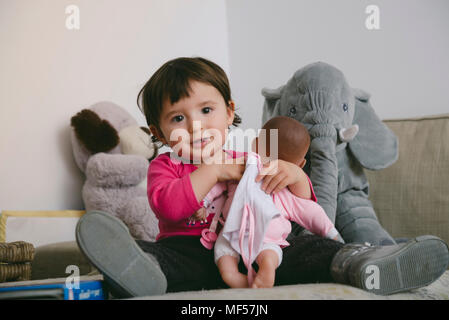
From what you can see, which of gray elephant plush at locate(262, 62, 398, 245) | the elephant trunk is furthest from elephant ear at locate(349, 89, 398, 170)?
the elephant trunk

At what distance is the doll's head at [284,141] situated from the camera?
2.73ft

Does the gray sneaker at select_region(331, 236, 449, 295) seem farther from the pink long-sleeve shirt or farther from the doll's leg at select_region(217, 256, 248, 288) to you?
the pink long-sleeve shirt

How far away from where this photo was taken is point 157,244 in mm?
870

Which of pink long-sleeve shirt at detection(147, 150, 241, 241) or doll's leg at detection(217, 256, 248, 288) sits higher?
pink long-sleeve shirt at detection(147, 150, 241, 241)

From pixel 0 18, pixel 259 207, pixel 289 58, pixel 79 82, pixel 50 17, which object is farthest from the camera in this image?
pixel 289 58

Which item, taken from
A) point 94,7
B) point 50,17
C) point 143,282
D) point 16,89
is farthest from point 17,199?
point 143,282

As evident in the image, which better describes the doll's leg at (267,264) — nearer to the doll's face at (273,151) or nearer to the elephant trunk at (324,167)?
the doll's face at (273,151)

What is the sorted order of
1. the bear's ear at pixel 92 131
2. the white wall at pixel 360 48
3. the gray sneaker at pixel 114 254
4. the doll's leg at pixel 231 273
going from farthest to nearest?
the white wall at pixel 360 48
the bear's ear at pixel 92 131
the doll's leg at pixel 231 273
the gray sneaker at pixel 114 254

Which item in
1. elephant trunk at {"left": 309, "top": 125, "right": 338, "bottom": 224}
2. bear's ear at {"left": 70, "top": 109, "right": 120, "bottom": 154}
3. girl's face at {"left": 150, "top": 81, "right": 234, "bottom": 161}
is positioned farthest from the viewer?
bear's ear at {"left": 70, "top": 109, "right": 120, "bottom": 154}

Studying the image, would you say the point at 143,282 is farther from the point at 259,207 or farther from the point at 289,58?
the point at 289,58

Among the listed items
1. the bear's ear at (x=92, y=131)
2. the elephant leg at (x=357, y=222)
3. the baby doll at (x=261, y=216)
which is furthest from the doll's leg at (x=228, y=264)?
the bear's ear at (x=92, y=131)

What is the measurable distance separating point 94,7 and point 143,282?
125 centimetres

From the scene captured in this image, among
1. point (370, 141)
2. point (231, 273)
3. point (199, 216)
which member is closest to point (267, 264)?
point (231, 273)

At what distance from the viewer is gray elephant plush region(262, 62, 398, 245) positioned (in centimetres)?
111
